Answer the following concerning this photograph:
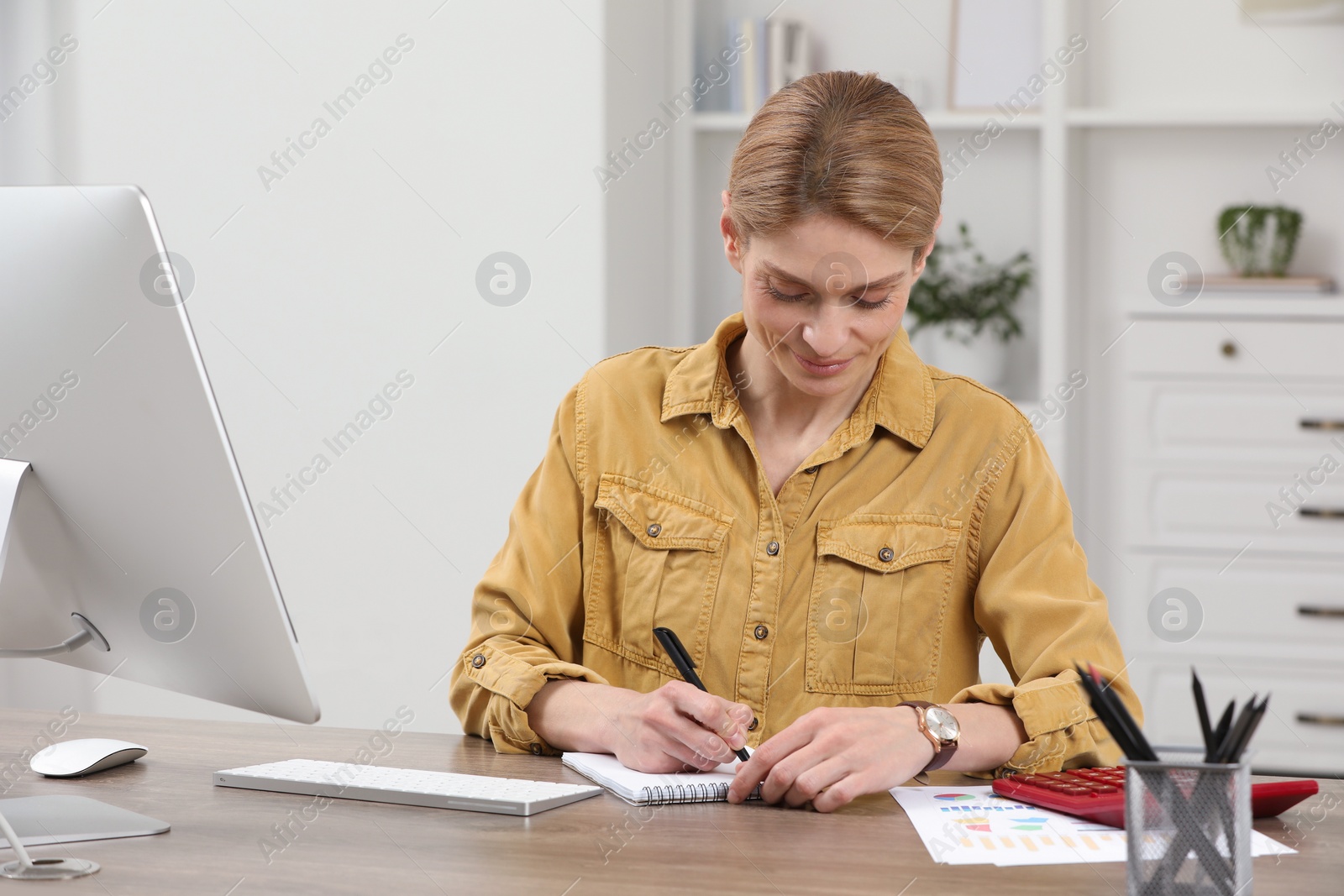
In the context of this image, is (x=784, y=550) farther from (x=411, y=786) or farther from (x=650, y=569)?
(x=411, y=786)

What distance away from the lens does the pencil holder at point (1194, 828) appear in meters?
0.83

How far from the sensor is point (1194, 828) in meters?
0.84

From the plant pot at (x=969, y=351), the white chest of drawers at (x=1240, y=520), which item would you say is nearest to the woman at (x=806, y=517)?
the plant pot at (x=969, y=351)

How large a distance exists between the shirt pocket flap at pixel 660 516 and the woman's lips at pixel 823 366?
0.21 m

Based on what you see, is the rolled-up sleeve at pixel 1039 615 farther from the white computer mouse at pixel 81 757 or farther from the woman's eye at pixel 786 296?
the white computer mouse at pixel 81 757

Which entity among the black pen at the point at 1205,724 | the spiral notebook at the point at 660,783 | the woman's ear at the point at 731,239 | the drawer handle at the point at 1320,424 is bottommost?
the spiral notebook at the point at 660,783

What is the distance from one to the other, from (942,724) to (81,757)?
831mm

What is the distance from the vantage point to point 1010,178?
11.7ft

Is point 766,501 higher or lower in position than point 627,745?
higher

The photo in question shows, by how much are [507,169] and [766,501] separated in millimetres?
1751

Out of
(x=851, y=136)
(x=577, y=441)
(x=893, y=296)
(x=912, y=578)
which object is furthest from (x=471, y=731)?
(x=851, y=136)

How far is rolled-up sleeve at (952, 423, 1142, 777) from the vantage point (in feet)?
4.26

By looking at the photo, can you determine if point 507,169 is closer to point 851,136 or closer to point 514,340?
point 514,340

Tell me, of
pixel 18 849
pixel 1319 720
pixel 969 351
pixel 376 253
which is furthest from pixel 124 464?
pixel 1319 720
